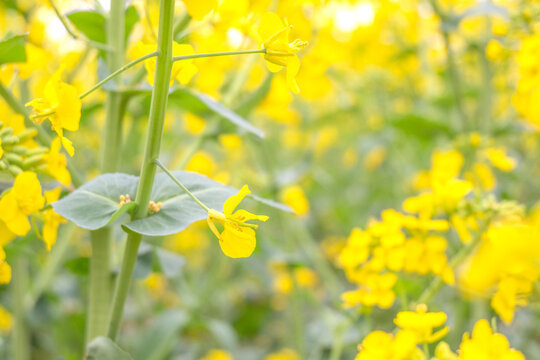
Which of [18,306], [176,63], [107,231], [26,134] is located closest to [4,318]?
[18,306]

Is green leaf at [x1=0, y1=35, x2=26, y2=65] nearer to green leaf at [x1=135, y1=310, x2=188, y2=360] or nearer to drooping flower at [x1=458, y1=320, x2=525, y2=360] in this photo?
drooping flower at [x1=458, y1=320, x2=525, y2=360]

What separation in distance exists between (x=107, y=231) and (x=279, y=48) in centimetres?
46

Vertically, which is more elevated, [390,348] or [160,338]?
[390,348]

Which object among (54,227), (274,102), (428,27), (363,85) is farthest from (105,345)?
(428,27)

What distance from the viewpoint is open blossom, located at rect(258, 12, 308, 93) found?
0.60m

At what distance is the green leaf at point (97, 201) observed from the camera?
633 mm

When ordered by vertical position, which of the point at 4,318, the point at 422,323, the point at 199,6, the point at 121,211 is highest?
the point at 199,6

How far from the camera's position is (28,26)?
1.24 meters

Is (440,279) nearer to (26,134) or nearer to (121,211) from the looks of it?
(121,211)

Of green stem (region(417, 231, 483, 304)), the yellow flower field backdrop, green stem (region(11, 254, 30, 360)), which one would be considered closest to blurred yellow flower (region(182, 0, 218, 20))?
the yellow flower field backdrop

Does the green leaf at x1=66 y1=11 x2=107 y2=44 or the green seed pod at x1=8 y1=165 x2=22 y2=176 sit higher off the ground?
the green leaf at x1=66 y1=11 x2=107 y2=44

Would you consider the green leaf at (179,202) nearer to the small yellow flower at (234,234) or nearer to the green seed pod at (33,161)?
the small yellow flower at (234,234)

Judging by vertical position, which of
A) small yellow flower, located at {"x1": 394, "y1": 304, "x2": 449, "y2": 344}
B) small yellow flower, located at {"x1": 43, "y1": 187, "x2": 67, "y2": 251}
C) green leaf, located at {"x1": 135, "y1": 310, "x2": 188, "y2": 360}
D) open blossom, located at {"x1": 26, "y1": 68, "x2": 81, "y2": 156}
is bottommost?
green leaf, located at {"x1": 135, "y1": 310, "x2": 188, "y2": 360}

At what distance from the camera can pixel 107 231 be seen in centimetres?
87
